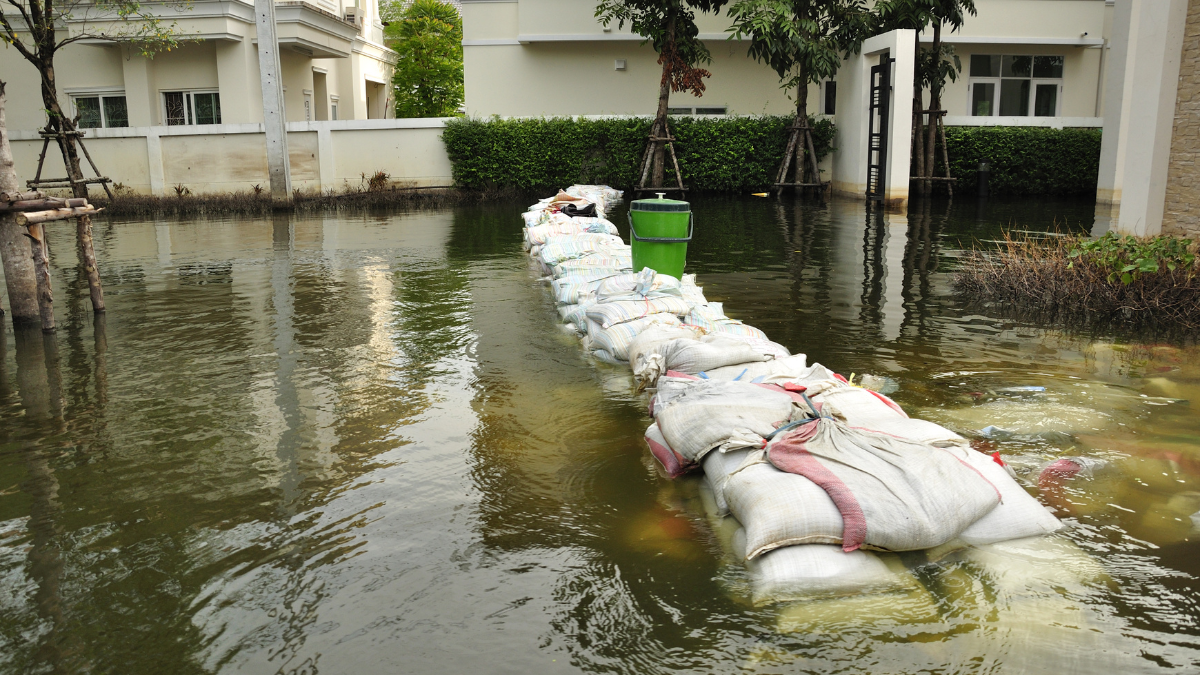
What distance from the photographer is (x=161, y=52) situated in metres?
19.3

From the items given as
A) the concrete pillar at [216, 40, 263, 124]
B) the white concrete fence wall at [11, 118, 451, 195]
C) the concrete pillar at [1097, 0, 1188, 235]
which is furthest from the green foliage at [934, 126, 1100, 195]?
the concrete pillar at [216, 40, 263, 124]

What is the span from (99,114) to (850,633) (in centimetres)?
2090

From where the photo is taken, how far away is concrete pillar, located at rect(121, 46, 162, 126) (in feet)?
62.2

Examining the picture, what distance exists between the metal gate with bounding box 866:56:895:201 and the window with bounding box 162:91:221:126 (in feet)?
43.2

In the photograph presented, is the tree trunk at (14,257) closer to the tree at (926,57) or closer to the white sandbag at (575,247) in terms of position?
the white sandbag at (575,247)

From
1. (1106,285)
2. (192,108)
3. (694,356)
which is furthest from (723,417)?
(192,108)

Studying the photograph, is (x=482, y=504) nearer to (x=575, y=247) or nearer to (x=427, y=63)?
(x=575, y=247)

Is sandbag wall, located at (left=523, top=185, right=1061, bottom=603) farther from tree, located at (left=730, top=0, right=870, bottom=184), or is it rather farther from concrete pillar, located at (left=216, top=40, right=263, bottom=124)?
concrete pillar, located at (left=216, top=40, right=263, bottom=124)

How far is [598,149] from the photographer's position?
18.5 m

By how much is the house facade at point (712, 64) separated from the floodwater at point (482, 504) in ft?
44.0

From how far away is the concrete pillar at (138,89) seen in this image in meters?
19.0

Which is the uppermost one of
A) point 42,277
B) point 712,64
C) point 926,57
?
point 712,64

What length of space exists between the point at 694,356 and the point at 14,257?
5150mm

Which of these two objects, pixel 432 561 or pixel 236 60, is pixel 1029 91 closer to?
pixel 236 60
